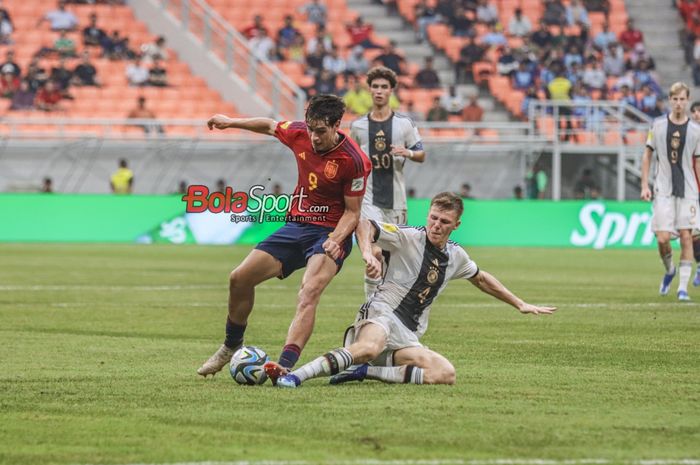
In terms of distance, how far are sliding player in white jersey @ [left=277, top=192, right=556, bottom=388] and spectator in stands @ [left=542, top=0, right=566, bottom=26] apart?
33609 millimetres

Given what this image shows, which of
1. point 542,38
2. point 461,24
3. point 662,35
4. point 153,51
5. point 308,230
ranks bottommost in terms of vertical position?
point 308,230

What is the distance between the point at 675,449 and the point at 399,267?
128 inches

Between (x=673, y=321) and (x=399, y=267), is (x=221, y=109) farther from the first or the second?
(x=399, y=267)

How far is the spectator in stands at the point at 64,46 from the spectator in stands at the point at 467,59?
1069 cm

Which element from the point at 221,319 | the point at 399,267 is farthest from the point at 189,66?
the point at 399,267

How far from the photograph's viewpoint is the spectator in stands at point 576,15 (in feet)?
140

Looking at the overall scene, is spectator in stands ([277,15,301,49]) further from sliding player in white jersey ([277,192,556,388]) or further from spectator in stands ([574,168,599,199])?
sliding player in white jersey ([277,192,556,388])

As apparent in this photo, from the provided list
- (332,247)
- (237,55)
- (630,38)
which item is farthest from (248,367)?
(630,38)

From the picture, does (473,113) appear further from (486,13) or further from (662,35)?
(662,35)

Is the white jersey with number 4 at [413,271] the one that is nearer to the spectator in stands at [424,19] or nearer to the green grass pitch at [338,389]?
the green grass pitch at [338,389]

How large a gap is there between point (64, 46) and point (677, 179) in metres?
23.9

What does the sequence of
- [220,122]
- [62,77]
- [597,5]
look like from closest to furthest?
[220,122] < [62,77] < [597,5]

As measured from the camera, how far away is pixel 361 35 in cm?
4091

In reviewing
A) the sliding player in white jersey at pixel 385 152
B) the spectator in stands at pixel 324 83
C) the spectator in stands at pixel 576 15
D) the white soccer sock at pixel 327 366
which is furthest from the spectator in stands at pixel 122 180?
the white soccer sock at pixel 327 366
